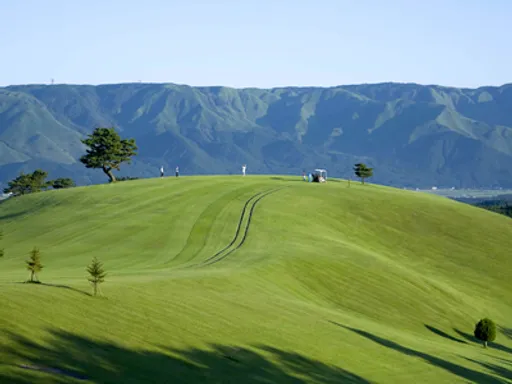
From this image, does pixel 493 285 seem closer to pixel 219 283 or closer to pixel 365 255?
pixel 365 255

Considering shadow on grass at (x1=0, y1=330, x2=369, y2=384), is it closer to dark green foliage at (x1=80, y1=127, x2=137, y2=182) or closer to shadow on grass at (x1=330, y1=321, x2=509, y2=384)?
shadow on grass at (x1=330, y1=321, x2=509, y2=384)

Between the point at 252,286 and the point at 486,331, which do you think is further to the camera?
the point at 486,331

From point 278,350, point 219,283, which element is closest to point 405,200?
point 219,283

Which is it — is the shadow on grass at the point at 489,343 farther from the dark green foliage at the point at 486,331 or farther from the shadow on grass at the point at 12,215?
the shadow on grass at the point at 12,215

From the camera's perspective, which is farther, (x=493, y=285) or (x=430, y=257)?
(x=430, y=257)

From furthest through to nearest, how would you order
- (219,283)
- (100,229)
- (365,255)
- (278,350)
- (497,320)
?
1. (100,229)
2. (365,255)
3. (497,320)
4. (219,283)
5. (278,350)

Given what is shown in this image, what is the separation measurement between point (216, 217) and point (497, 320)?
37770 mm

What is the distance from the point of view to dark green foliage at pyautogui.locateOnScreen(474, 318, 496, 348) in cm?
6975

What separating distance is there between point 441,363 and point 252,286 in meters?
15.5

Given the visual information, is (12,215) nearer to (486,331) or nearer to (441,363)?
(486,331)

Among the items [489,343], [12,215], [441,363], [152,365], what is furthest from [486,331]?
[12,215]

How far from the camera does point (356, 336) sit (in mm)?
57625

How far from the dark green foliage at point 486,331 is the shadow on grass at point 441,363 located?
12.4 m

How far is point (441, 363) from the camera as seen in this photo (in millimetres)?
56781
